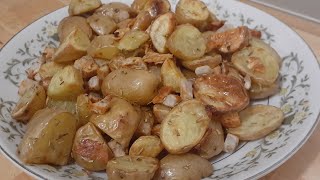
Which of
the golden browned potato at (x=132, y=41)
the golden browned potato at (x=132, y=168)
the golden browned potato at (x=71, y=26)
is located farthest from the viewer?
the golden browned potato at (x=71, y=26)

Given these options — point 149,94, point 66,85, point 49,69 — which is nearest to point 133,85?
point 149,94

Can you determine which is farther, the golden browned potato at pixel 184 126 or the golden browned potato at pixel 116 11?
the golden browned potato at pixel 116 11

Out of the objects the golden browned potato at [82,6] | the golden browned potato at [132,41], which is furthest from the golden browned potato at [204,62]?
the golden browned potato at [82,6]

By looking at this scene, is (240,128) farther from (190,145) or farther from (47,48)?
(47,48)

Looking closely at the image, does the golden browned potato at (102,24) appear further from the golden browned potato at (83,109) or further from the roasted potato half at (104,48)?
the golden browned potato at (83,109)

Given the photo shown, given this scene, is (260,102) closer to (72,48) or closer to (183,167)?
(183,167)

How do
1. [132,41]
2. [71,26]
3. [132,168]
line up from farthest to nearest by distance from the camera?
[71,26] → [132,41] → [132,168]

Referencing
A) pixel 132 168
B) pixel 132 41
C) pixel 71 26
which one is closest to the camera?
pixel 132 168

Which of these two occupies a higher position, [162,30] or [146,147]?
[162,30]
